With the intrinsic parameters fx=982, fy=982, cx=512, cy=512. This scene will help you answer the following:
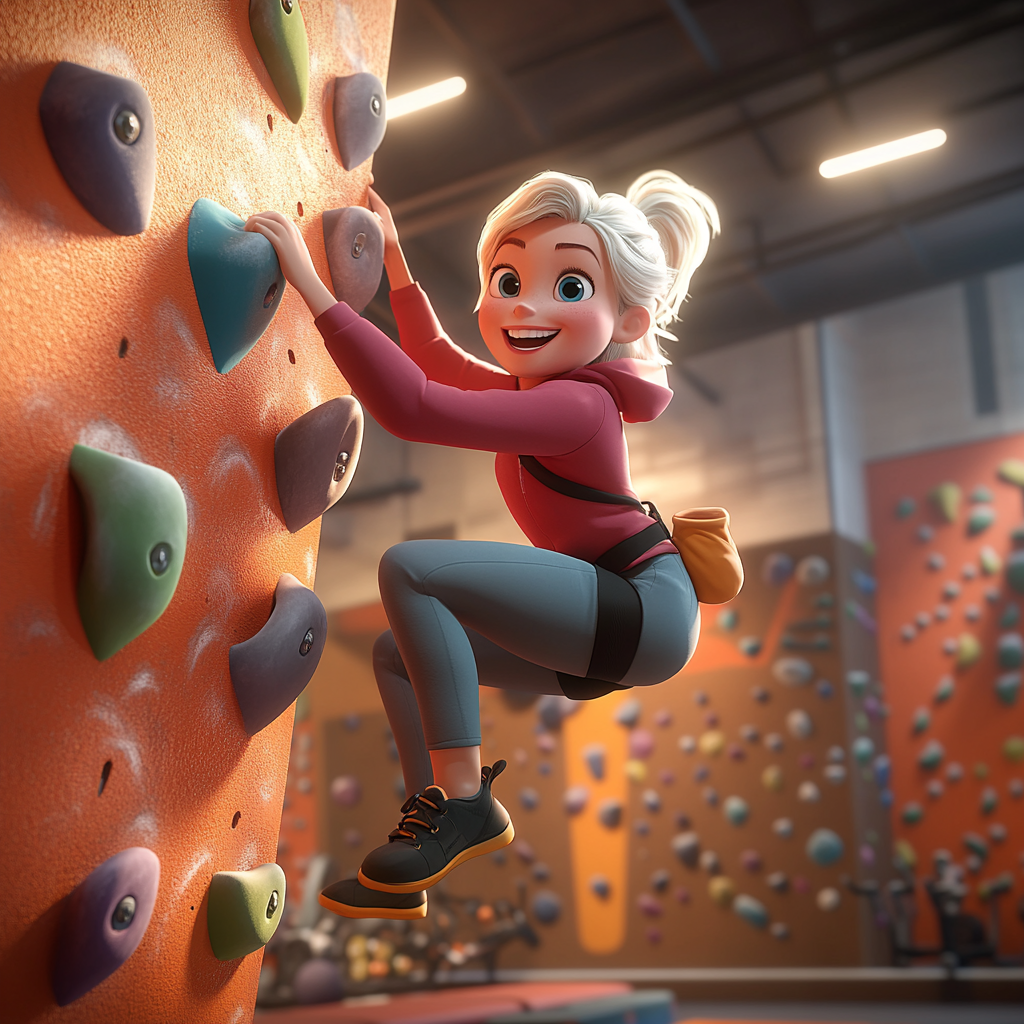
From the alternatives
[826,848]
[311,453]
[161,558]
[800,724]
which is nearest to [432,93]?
[311,453]

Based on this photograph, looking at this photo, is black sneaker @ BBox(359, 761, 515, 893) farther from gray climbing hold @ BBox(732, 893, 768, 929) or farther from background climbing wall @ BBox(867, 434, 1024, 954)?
background climbing wall @ BBox(867, 434, 1024, 954)

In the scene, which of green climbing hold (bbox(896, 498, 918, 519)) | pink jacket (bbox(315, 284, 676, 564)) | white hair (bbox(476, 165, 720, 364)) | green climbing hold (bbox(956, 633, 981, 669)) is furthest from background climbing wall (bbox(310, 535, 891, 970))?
pink jacket (bbox(315, 284, 676, 564))

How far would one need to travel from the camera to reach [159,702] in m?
1.13

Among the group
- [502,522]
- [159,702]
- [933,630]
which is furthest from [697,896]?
[159,702]

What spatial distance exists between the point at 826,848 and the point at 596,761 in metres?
1.76

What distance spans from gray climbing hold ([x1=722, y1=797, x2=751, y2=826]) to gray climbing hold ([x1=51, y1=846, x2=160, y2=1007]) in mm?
6344

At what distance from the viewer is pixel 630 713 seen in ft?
24.3

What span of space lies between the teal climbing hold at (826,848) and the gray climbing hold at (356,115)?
617 cm

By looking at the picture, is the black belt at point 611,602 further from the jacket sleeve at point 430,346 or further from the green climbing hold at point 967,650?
the green climbing hold at point 967,650

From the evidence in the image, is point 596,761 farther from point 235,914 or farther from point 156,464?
point 156,464

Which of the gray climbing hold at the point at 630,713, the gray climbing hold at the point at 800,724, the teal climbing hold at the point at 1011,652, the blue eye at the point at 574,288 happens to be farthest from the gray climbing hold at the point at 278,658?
the teal climbing hold at the point at 1011,652

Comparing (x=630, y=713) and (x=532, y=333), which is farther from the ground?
(x=630, y=713)

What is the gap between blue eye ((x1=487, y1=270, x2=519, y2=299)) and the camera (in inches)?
59.2

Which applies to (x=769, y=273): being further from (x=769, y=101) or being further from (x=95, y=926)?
(x=95, y=926)
